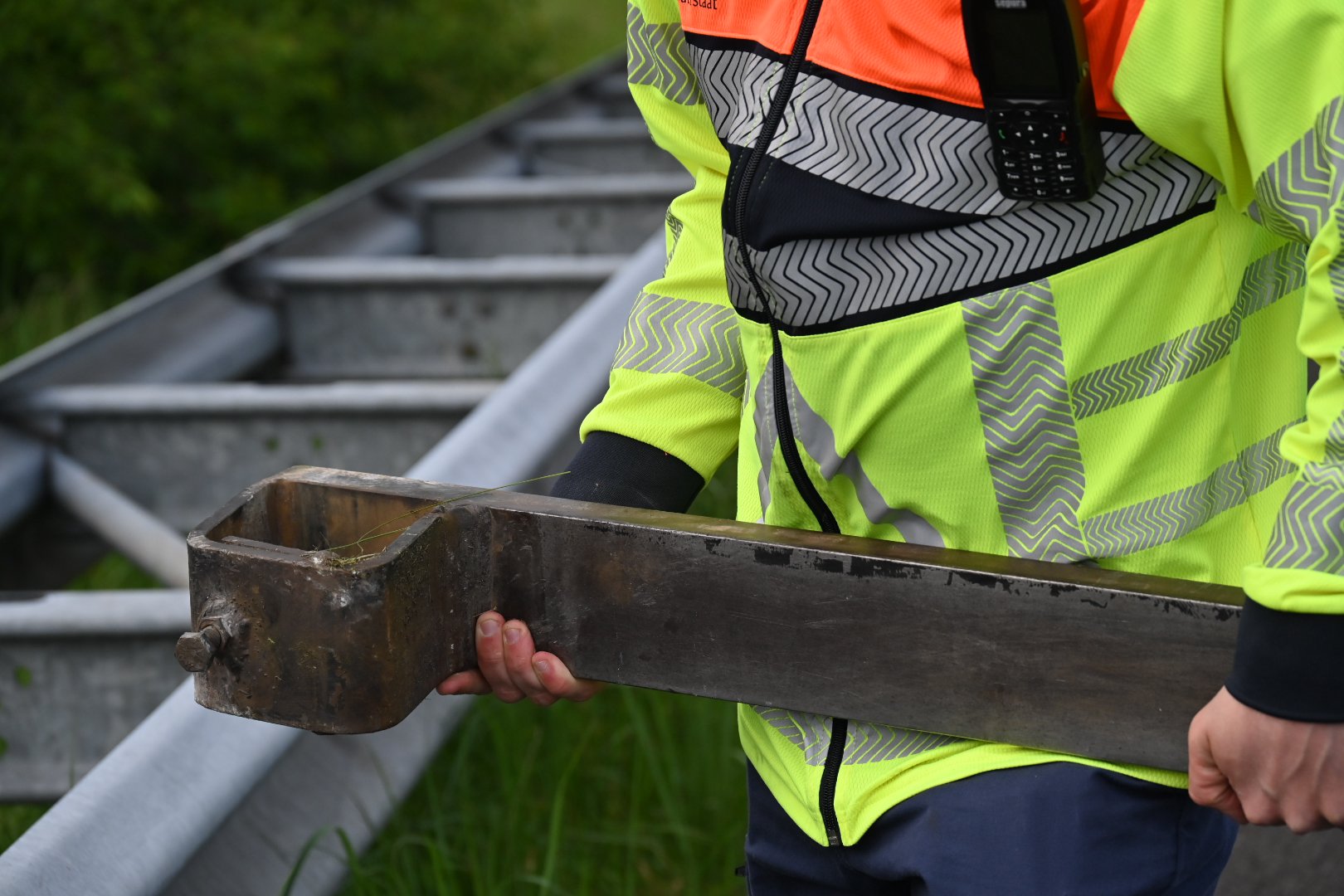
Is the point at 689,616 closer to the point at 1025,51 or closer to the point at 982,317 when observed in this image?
the point at 982,317

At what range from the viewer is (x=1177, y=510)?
5.03ft

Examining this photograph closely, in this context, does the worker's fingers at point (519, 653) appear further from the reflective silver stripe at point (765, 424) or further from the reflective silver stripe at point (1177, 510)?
the reflective silver stripe at point (1177, 510)

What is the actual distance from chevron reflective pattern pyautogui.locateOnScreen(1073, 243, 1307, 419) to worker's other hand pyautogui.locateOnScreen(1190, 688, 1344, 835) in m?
0.30

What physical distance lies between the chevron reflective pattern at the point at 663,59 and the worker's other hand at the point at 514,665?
648 millimetres

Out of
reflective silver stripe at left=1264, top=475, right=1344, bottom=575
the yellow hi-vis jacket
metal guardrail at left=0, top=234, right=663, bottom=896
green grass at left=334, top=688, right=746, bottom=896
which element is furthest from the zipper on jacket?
green grass at left=334, top=688, right=746, bottom=896

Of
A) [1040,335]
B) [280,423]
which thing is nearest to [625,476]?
[1040,335]

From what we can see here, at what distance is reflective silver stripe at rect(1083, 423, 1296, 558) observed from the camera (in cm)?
153

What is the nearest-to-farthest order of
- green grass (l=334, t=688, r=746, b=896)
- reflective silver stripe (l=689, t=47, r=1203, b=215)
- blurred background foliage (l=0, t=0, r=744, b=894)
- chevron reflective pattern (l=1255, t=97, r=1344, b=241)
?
→ chevron reflective pattern (l=1255, t=97, r=1344, b=241) → reflective silver stripe (l=689, t=47, r=1203, b=215) → green grass (l=334, t=688, r=746, b=896) → blurred background foliage (l=0, t=0, r=744, b=894)

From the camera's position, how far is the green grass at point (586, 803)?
102 inches

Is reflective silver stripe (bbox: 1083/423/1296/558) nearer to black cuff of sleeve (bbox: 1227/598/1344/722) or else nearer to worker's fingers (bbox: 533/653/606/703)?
black cuff of sleeve (bbox: 1227/598/1344/722)

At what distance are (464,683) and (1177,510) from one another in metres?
0.80

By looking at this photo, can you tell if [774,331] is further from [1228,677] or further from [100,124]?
[100,124]

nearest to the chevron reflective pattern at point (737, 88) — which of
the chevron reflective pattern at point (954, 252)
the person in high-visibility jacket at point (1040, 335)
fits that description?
the person in high-visibility jacket at point (1040, 335)

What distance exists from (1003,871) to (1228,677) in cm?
30
